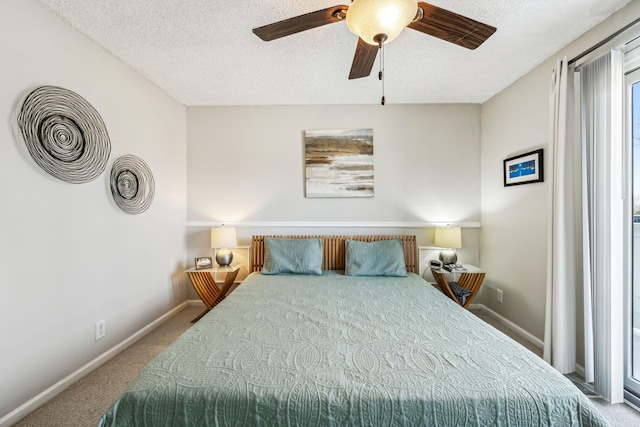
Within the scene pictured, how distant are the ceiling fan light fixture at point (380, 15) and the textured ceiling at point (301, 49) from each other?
60 cm

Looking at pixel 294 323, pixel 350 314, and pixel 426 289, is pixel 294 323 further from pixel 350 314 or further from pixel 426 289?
pixel 426 289

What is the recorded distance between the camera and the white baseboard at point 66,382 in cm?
152

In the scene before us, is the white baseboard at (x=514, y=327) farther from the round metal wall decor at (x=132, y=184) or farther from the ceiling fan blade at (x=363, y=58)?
the round metal wall decor at (x=132, y=184)

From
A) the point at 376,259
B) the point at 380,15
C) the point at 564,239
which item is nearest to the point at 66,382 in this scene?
the point at 376,259

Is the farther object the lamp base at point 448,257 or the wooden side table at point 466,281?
the lamp base at point 448,257

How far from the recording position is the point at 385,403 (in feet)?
3.21

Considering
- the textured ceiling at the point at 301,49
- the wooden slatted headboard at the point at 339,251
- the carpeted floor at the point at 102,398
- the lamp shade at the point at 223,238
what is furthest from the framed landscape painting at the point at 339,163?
the carpeted floor at the point at 102,398

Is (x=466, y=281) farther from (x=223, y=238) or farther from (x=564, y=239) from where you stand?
(x=223, y=238)

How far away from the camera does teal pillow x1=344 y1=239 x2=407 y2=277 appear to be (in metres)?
2.72

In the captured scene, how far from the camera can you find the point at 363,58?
1688mm

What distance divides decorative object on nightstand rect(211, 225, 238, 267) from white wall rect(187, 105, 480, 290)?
12.5 inches

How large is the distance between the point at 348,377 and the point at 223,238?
2.26m

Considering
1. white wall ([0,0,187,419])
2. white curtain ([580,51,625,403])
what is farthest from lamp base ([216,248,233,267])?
white curtain ([580,51,625,403])

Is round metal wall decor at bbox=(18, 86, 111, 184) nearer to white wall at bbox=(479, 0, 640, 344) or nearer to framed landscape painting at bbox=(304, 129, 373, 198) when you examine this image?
framed landscape painting at bbox=(304, 129, 373, 198)
